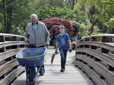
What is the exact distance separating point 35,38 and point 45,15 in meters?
17.5

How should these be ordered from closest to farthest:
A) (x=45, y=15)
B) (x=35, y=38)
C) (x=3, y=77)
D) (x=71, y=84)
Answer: (x=3, y=77) → (x=71, y=84) → (x=35, y=38) → (x=45, y=15)

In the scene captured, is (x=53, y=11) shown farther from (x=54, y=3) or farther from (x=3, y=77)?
(x=3, y=77)

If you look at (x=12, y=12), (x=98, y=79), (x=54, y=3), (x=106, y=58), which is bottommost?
(x=98, y=79)

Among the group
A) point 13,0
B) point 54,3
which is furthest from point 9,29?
point 54,3

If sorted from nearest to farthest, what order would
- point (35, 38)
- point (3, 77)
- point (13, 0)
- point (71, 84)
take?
1. point (3, 77)
2. point (71, 84)
3. point (35, 38)
4. point (13, 0)

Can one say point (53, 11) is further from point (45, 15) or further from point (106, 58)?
point (106, 58)

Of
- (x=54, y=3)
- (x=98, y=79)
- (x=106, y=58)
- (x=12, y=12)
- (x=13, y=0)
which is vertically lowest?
(x=98, y=79)

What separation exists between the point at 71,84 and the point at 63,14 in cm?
1906

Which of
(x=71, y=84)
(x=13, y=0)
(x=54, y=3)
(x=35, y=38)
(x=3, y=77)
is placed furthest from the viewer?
(x=54, y=3)

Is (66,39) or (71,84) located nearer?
(71,84)

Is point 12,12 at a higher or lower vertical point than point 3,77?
higher

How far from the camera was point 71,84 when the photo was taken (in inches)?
124

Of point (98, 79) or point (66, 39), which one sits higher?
point (66, 39)

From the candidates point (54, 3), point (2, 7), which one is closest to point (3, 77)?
point (2, 7)
